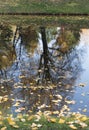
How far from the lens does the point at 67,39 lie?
71.1 feet

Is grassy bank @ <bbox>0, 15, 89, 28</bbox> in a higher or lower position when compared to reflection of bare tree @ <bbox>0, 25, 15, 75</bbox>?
higher

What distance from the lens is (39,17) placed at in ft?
96.0

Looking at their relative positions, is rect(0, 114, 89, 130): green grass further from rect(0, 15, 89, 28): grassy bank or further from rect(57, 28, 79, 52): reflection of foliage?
rect(0, 15, 89, 28): grassy bank

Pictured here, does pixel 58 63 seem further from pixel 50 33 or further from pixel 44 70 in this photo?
pixel 50 33

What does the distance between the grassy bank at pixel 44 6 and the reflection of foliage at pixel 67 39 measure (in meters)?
6.16

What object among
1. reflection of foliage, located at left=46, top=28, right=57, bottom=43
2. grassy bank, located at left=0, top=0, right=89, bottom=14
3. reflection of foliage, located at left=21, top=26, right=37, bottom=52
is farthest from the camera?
grassy bank, located at left=0, top=0, right=89, bottom=14

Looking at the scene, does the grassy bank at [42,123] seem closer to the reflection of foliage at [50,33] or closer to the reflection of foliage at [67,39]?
the reflection of foliage at [67,39]

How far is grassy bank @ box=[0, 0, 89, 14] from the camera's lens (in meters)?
30.3

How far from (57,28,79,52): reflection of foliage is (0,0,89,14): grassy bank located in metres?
6.16

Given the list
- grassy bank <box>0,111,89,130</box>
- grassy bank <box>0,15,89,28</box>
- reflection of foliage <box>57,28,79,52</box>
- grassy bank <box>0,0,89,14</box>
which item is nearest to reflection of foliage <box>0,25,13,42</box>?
grassy bank <box>0,15,89,28</box>

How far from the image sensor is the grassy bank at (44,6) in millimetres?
30266

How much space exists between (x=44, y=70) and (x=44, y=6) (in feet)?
54.0

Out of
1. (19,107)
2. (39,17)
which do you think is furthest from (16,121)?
(39,17)

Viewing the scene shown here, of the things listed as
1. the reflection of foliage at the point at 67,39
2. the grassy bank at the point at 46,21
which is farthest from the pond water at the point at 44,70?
the grassy bank at the point at 46,21
